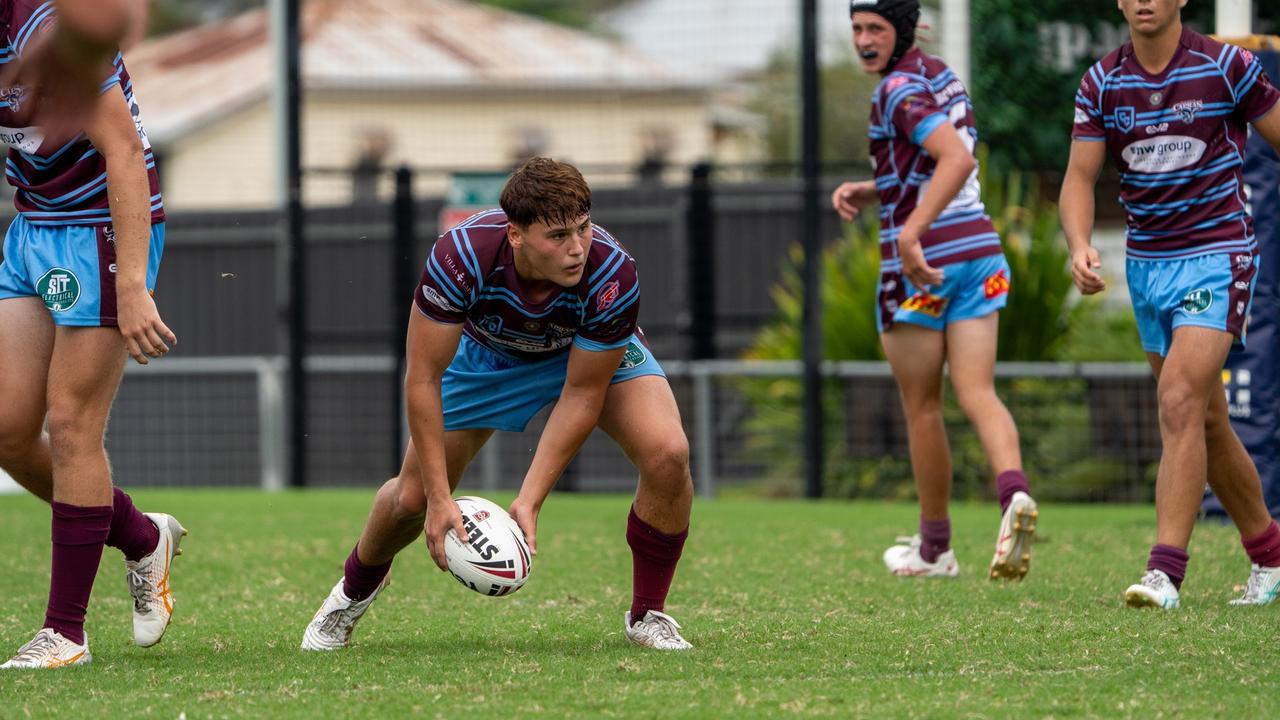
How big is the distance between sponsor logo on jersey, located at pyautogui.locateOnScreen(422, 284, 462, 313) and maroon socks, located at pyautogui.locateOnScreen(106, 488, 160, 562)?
1.16 m

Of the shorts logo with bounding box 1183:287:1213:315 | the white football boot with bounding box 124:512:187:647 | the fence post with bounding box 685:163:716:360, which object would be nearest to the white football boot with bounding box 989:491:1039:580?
the shorts logo with bounding box 1183:287:1213:315

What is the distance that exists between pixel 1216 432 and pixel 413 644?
9.07 feet

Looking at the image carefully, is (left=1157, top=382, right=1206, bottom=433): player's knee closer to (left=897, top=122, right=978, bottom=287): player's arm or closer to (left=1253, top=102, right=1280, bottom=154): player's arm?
(left=1253, top=102, right=1280, bottom=154): player's arm

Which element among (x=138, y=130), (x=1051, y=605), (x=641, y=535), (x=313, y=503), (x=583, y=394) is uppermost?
(x=138, y=130)

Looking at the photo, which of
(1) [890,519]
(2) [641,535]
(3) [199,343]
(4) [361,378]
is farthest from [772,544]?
(3) [199,343]

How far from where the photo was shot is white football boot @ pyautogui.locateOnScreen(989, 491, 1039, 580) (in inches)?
244

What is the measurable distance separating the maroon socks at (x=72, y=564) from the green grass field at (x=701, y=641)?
0.17 meters

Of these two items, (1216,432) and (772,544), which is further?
(772,544)

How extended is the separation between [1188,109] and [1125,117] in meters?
0.21

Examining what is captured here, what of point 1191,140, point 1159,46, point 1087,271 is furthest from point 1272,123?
point 1087,271

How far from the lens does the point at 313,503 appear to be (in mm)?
10961

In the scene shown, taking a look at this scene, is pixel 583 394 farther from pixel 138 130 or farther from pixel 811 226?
pixel 811 226

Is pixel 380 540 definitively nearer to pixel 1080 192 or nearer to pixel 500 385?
pixel 500 385

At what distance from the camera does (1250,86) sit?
577 centimetres
